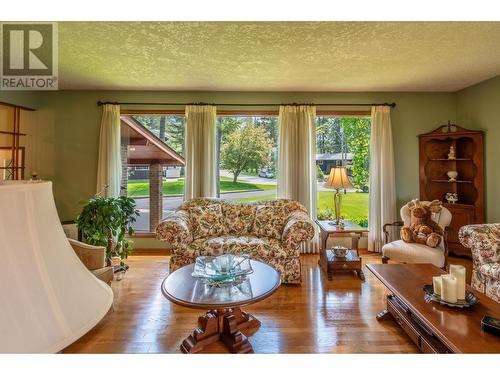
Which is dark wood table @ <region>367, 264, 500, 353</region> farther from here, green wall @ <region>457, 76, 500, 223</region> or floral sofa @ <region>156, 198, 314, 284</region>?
green wall @ <region>457, 76, 500, 223</region>

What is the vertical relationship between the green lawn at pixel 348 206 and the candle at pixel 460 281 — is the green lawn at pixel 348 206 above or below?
above

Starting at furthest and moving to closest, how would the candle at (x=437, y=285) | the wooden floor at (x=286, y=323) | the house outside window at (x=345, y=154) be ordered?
1. the house outside window at (x=345, y=154)
2. the wooden floor at (x=286, y=323)
3. the candle at (x=437, y=285)

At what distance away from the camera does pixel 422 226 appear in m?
3.50

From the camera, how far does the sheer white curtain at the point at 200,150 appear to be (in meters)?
4.50

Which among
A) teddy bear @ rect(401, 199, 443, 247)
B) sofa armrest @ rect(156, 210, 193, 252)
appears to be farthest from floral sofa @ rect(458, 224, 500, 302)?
sofa armrest @ rect(156, 210, 193, 252)

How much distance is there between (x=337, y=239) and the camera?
473cm

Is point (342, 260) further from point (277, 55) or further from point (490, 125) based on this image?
point (490, 125)

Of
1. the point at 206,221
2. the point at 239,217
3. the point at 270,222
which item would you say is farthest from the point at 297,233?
the point at 206,221

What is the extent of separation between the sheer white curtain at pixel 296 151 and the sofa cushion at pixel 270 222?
0.84 meters

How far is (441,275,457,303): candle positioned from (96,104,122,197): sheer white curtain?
4418 millimetres

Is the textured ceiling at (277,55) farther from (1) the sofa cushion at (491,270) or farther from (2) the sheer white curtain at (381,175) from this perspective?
(1) the sofa cushion at (491,270)

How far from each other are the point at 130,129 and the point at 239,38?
2.91 m

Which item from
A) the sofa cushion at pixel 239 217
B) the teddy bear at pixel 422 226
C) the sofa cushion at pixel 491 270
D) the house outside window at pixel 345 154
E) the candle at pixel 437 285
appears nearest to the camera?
the candle at pixel 437 285

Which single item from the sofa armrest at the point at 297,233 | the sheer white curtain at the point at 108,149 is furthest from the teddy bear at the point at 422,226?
the sheer white curtain at the point at 108,149
